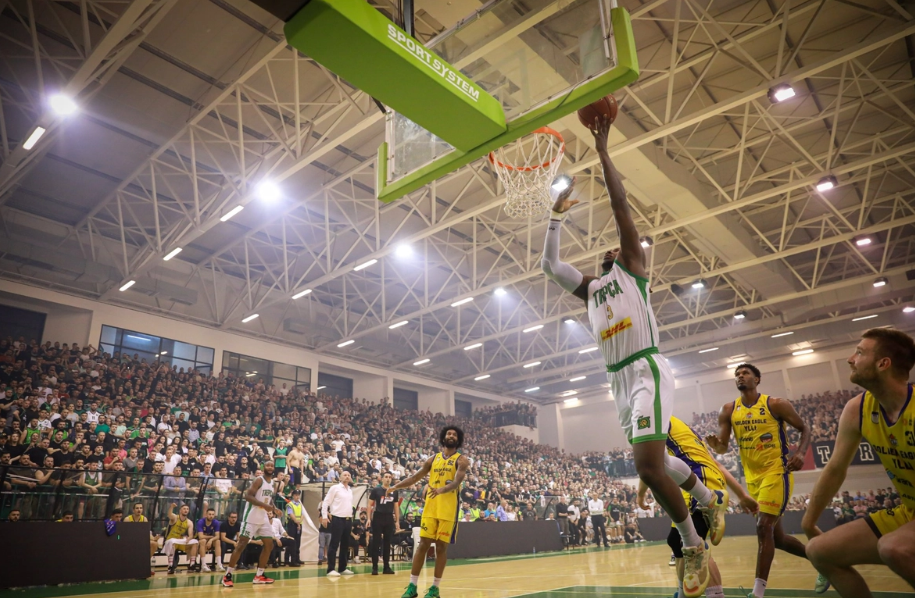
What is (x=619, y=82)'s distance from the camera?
5.67m

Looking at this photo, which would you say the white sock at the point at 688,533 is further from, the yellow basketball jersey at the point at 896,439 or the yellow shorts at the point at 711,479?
the yellow shorts at the point at 711,479

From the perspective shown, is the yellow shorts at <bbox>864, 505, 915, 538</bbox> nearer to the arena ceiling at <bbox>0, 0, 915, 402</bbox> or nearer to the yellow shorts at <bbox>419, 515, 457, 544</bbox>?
the yellow shorts at <bbox>419, 515, 457, 544</bbox>

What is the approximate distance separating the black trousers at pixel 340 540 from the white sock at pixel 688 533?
29.1 ft

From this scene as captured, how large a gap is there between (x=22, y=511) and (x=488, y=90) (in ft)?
32.0

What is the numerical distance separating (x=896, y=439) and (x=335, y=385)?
28.9 m

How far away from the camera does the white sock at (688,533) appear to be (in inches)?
145

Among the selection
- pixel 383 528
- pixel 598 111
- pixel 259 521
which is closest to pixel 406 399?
pixel 383 528

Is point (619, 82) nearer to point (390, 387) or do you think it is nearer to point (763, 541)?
point (763, 541)

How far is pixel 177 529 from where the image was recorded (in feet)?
39.5

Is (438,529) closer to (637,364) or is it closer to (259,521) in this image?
(637,364)

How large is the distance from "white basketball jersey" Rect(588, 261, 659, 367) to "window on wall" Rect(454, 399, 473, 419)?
3350cm

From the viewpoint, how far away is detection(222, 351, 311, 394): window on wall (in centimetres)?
2470

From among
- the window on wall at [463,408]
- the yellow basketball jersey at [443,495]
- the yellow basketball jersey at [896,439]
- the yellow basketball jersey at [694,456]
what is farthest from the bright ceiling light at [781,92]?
the window on wall at [463,408]

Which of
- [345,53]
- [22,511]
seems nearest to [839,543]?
[345,53]
